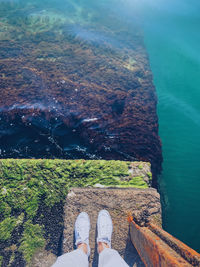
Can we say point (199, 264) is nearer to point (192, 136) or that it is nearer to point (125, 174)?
point (125, 174)

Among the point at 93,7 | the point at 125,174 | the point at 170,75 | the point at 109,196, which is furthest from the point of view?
the point at 93,7

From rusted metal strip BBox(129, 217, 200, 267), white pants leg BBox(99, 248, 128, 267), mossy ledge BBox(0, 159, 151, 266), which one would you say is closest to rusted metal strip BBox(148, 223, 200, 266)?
rusted metal strip BBox(129, 217, 200, 267)

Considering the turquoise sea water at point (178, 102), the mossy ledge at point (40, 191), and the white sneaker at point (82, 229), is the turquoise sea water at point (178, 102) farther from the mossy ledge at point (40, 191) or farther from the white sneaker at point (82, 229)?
the white sneaker at point (82, 229)

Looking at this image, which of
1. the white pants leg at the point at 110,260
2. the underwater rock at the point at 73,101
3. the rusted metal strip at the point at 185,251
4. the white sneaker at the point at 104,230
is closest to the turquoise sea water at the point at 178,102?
the underwater rock at the point at 73,101

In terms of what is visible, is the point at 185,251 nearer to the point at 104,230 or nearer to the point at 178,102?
the point at 104,230

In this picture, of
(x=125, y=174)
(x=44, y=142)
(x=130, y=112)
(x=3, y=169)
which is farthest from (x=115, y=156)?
(x=3, y=169)

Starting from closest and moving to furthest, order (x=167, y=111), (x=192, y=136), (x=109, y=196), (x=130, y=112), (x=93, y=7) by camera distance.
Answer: (x=109, y=196)
(x=130, y=112)
(x=192, y=136)
(x=167, y=111)
(x=93, y=7)

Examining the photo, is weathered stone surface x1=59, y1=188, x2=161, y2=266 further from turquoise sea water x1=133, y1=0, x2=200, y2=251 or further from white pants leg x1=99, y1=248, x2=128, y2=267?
turquoise sea water x1=133, y1=0, x2=200, y2=251
